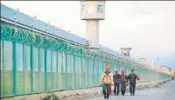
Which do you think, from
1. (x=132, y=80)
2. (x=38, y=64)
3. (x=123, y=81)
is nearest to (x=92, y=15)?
(x=123, y=81)

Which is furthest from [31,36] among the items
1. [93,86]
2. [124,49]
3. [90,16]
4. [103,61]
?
[124,49]

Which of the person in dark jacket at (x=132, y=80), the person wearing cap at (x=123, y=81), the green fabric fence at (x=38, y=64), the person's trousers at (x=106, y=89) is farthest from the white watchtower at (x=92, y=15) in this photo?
the person's trousers at (x=106, y=89)

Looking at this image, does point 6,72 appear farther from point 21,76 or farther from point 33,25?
point 33,25

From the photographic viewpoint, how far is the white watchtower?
6103cm

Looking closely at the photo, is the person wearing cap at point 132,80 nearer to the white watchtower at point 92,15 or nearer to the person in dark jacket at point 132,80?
the person in dark jacket at point 132,80

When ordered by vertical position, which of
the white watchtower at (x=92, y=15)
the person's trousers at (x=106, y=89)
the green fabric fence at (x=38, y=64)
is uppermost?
the white watchtower at (x=92, y=15)

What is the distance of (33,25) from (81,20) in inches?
1615

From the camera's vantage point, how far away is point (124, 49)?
130m

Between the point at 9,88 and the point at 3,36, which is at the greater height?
the point at 3,36

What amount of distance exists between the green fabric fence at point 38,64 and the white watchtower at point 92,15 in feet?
75.4

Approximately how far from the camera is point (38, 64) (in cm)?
2402

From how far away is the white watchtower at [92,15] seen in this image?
61031mm

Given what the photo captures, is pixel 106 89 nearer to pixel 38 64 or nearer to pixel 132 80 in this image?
pixel 38 64

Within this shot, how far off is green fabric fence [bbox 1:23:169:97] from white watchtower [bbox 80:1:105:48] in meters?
23.0
